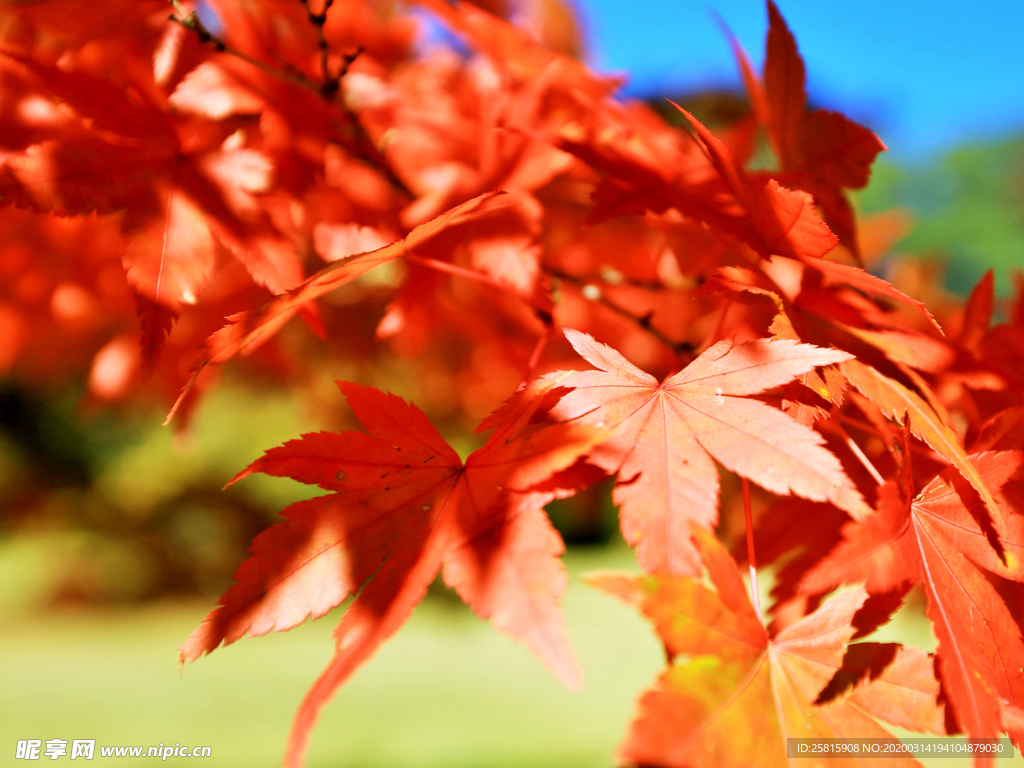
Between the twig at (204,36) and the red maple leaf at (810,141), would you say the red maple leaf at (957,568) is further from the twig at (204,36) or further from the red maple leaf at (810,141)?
the twig at (204,36)

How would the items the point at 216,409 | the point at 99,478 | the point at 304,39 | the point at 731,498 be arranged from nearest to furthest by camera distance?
the point at 304,39 < the point at 731,498 < the point at 216,409 < the point at 99,478

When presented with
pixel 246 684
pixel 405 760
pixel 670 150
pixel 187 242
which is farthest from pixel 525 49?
pixel 246 684

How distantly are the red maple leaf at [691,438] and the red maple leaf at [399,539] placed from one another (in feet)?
0.15

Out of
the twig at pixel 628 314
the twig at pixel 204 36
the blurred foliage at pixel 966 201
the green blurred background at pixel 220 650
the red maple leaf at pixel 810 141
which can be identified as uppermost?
the blurred foliage at pixel 966 201

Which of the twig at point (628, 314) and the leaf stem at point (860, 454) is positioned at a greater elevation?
the twig at point (628, 314)

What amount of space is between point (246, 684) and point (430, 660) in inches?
35.8

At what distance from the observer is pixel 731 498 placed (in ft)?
5.78

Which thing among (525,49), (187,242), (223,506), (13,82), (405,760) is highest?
(525,49)

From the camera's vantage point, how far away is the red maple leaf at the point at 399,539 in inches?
14.9

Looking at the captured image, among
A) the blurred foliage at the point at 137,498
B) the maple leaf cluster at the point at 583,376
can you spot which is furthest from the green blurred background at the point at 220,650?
the maple leaf cluster at the point at 583,376

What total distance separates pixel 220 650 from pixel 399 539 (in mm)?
3595

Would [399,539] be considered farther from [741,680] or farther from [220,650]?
[220,650]

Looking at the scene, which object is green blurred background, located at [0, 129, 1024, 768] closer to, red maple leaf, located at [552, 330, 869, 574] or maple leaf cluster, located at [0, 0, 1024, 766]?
maple leaf cluster, located at [0, 0, 1024, 766]

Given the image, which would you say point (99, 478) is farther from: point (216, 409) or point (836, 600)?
point (836, 600)
